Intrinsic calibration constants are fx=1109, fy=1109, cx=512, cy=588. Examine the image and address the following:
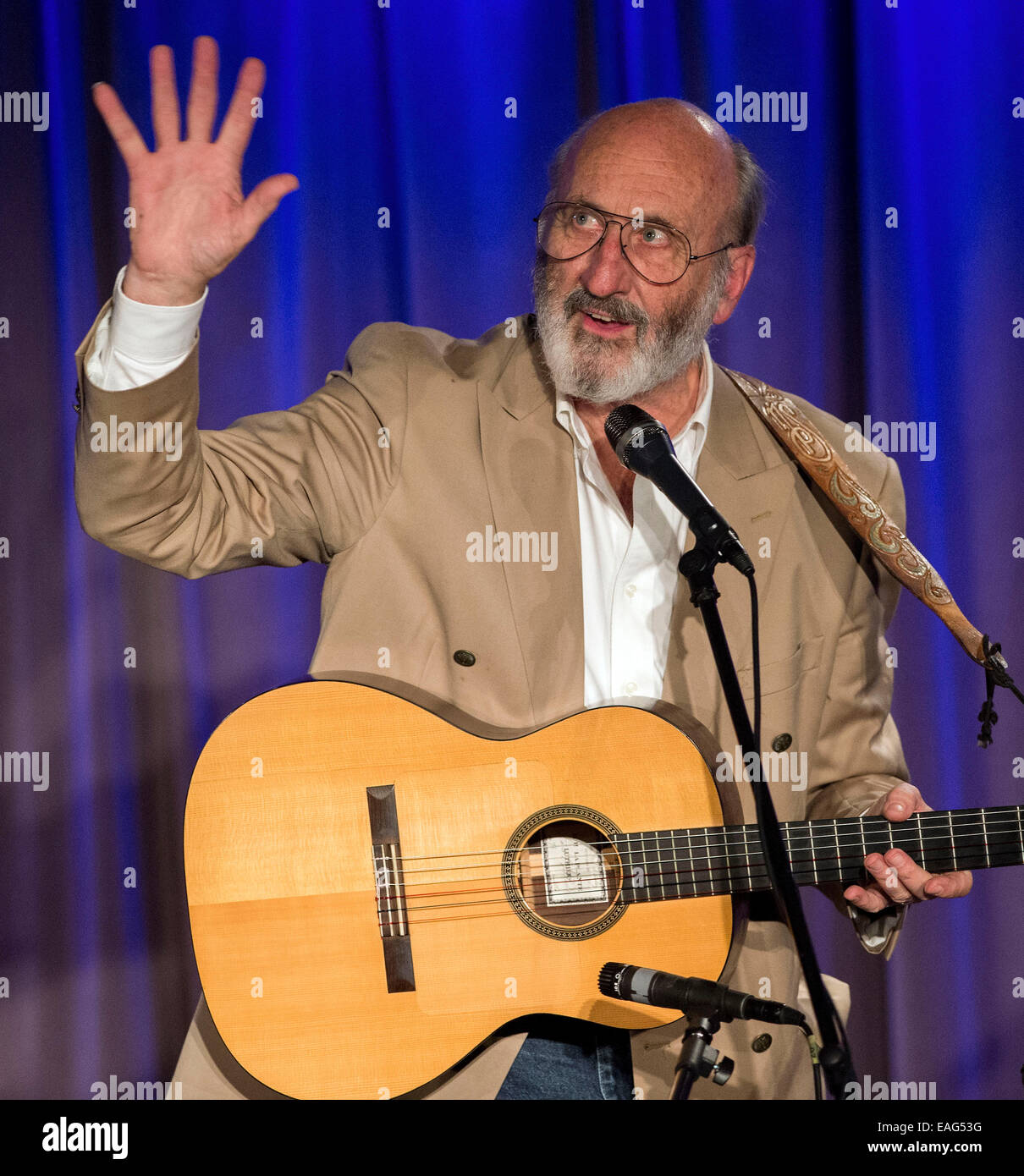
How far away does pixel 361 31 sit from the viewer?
3428mm

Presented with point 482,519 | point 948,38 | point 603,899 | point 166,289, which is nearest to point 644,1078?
point 603,899

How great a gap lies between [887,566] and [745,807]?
642 millimetres

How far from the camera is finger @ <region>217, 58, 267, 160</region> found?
183cm

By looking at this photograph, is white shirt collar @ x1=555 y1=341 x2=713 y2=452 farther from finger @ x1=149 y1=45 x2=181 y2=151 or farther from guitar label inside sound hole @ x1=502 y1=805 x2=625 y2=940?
finger @ x1=149 y1=45 x2=181 y2=151

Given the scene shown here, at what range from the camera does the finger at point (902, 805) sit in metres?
2.19

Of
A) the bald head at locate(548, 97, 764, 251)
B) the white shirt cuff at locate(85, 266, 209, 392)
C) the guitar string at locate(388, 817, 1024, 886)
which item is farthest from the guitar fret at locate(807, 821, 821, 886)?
the white shirt cuff at locate(85, 266, 209, 392)

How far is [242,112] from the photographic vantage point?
73.7 inches

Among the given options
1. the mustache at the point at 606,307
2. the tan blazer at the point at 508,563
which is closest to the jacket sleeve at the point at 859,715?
the tan blazer at the point at 508,563

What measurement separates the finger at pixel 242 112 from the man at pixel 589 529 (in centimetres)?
57

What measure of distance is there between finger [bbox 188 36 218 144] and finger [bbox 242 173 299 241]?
5.5 inches

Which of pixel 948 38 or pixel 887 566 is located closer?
pixel 887 566

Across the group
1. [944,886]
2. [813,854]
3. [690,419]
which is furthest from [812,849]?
[690,419]

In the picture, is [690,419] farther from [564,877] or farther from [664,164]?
[564,877]
